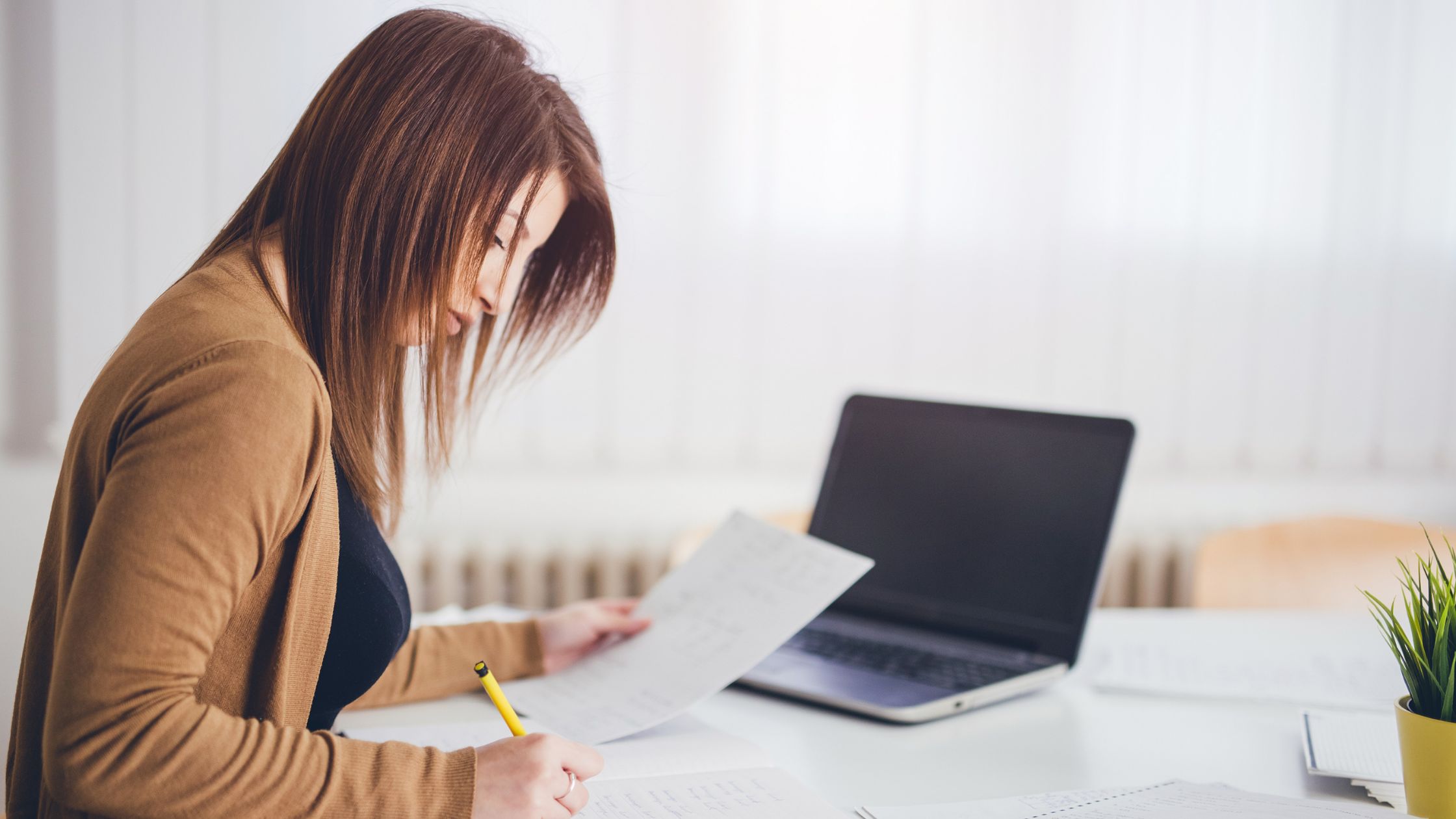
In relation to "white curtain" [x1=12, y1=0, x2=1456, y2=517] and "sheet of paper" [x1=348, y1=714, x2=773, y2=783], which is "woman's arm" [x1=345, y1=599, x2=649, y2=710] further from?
"white curtain" [x1=12, y1=0, x2=1456, y2=517]

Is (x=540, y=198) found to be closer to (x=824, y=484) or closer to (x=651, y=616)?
(x=651, y=616)

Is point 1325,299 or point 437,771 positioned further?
point 1325,299

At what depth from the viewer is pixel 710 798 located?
31.2 inches

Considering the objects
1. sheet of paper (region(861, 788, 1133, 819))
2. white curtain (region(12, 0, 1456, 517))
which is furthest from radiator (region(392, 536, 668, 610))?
sheet of paper (region(861, 788, 1133, 819))

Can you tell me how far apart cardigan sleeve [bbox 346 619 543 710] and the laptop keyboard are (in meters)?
0.28

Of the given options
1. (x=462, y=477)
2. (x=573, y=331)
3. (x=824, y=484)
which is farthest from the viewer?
(x=462, y=477)

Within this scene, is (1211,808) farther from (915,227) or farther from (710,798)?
(915,227)

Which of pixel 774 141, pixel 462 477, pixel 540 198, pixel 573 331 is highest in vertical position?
pixel 774 141

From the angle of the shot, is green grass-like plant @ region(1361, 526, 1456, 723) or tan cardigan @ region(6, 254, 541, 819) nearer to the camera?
tan cardigan @ region(6, 254, 541, 819)

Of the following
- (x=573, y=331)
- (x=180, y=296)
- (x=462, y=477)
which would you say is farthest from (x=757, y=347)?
(x=180, y=296)

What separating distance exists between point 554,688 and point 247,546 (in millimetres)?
475

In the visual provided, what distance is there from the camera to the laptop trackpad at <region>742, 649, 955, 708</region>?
3.33ft

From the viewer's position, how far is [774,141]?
230 centimetres

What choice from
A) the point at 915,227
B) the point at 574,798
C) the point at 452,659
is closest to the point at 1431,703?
the point at 574,798
